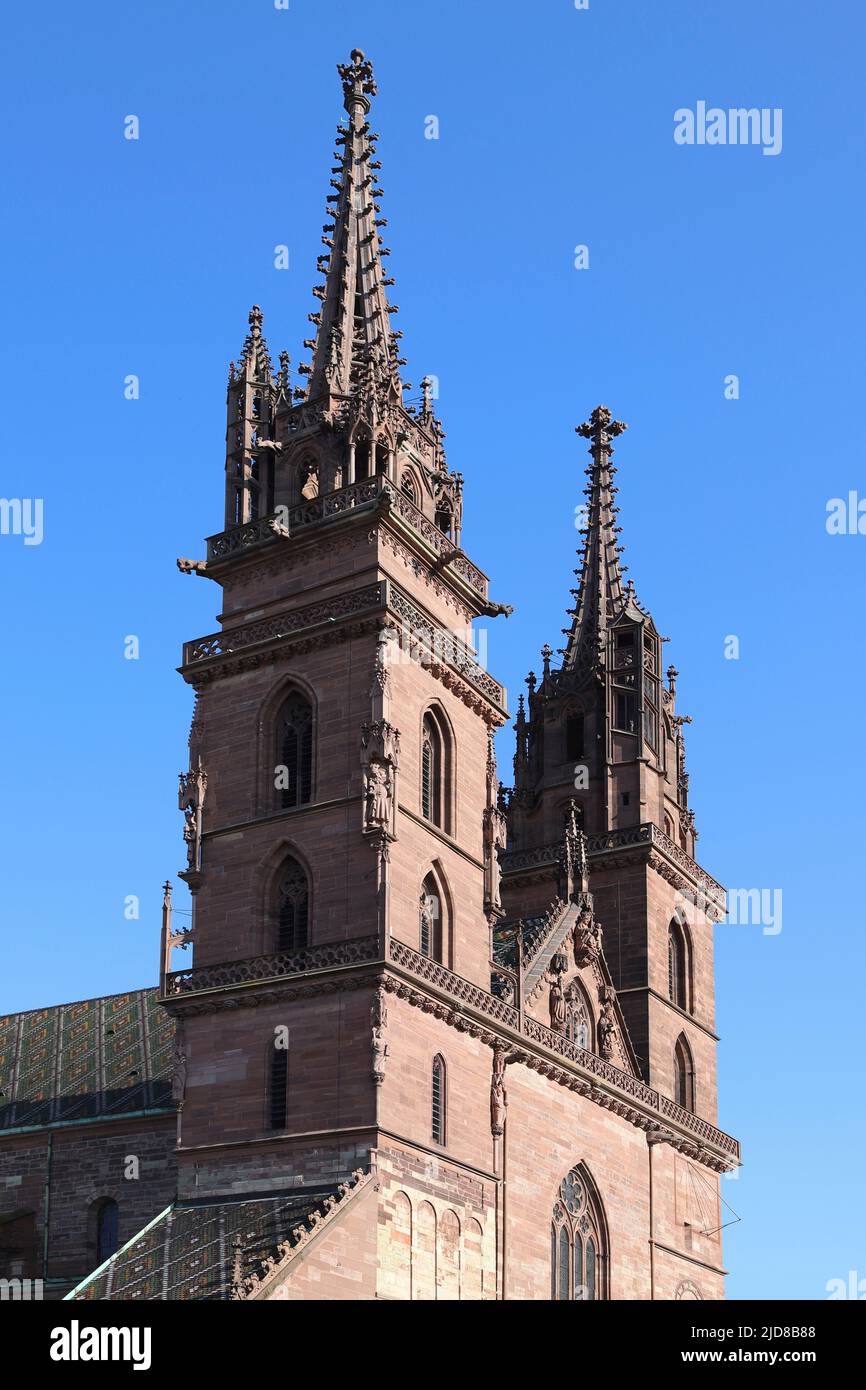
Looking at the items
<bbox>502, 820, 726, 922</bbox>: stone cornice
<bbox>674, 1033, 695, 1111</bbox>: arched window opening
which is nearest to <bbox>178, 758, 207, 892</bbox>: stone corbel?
<bbox>502, 820, 726, 922</bbox>: stone cornice

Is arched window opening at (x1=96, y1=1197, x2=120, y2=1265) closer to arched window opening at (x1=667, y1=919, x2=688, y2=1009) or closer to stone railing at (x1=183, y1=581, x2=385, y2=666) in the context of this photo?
stone railing at (x1=183, y1=581, x2=385, y2=666)

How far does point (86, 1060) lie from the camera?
48656 mm

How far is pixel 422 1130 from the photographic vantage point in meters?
37.5

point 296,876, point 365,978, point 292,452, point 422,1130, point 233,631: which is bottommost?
point 422,1130

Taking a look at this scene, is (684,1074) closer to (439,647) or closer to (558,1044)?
(558,1044)

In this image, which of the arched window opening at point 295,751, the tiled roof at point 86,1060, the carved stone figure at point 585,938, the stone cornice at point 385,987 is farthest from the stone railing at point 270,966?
the carved stone figure at point 585,938

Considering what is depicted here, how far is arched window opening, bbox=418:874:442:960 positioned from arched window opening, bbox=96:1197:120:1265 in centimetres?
1021

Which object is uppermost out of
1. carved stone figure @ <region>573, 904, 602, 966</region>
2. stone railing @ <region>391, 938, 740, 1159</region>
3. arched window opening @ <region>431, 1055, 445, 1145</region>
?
carved stone figure @ <region>573, 904, 602, 966</region>

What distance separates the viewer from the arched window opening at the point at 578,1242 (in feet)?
143

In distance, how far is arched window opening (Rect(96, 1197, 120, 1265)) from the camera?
142ft

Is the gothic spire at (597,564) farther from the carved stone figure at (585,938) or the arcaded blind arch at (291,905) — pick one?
the arcaded blind arch at (291,905)

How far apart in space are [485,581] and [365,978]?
1271 cm
